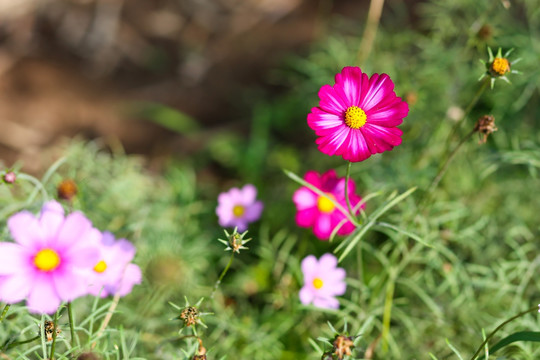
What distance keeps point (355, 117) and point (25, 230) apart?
512 mm

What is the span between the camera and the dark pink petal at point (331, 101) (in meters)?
0.73

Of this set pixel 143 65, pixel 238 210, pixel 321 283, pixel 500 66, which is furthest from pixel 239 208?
pixel 143 65

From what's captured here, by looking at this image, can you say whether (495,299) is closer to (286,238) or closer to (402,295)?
(402,295)

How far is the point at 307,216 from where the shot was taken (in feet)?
3.38

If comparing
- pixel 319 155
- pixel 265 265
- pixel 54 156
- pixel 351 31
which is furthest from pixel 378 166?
pixel 54 156

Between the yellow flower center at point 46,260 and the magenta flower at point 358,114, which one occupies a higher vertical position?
the magenta flower at point 358,114

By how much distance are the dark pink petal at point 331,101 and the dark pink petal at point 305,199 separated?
31cm

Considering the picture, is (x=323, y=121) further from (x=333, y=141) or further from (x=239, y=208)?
(x=239, y=208)

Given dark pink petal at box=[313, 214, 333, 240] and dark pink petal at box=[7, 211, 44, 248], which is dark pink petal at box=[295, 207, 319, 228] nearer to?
dark pink petal at box=[313, 214, 333, 240]

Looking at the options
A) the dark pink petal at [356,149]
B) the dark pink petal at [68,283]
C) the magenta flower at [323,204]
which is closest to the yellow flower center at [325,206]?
the magenta flower at [323,204]

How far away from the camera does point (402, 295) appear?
126 centimetres

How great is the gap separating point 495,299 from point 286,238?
0.58m

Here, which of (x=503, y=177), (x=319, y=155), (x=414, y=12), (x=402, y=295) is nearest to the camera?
(x=402, y=295)

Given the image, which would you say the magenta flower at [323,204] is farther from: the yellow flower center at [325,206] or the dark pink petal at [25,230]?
the dark pink petal at [25,230]
